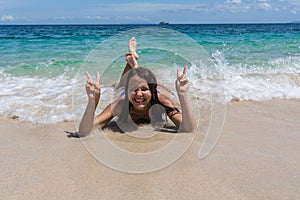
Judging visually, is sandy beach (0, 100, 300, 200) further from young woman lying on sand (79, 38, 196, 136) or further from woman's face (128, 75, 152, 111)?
woman's face (128, 75, 152, 111)

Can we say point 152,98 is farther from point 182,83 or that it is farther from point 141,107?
point 182,83

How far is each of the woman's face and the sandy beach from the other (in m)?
0.34

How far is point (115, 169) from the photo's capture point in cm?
223

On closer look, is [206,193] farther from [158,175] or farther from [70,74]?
[70,74]

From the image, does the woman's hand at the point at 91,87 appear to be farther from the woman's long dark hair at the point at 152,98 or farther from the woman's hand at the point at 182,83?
the woman's hand at the point at 182,83

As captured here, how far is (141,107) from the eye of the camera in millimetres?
3062

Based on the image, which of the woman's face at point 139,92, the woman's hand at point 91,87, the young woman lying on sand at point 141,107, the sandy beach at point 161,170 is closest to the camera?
the sandy beach at point 161,170

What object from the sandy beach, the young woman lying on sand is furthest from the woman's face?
the sandy beach

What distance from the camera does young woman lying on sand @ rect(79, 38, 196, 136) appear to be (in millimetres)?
2768

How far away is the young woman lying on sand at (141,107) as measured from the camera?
109 inches

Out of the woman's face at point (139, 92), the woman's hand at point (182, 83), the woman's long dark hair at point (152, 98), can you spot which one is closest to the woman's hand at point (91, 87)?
the woman's face at point (139, 92)

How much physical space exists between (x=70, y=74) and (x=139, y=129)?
12.8 feet

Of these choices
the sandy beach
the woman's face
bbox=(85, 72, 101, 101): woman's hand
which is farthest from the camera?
the woman's face

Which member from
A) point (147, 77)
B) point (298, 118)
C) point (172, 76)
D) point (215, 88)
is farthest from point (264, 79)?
point (147, 77)
